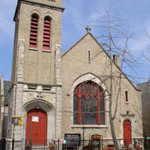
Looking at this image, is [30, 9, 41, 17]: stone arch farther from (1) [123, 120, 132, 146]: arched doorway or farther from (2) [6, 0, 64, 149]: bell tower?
(1) [123, 120, 132, 146]: arched doorway

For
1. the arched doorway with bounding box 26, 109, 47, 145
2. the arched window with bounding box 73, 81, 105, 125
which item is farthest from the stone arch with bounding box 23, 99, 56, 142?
the arched window with bounding box 73, 81, 105, 125

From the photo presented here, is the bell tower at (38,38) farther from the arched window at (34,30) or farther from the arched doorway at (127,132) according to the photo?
the arched doorway at (127,132)

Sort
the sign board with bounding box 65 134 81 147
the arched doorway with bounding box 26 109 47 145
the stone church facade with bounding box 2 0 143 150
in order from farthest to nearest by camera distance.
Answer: the sign board with bounding box 65 134 81 147 < the stone church facade with bounding box 2 0 143 150 < the arched doorway with bounding box 26 109 47 145

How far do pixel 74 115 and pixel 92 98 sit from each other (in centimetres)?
261

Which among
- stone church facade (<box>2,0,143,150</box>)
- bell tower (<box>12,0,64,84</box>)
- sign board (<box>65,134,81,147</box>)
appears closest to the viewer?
stone church facade (<box>2,0,143,150</box>)

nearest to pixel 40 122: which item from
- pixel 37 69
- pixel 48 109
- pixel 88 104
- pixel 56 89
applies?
pixel 48 109

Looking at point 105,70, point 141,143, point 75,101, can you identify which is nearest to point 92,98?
point 75,101

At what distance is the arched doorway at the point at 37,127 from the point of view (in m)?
20.5

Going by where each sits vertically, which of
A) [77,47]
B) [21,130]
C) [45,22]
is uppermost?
[45,22]

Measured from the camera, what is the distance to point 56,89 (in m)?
21.5

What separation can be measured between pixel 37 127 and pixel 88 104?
5.47 m

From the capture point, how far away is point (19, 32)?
22.2m

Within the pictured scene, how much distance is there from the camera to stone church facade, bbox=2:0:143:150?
20.6 meters

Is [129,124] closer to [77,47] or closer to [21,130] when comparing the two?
[77,47]
